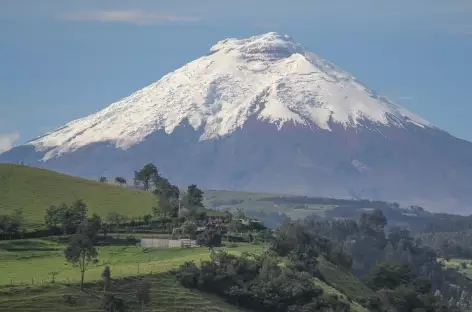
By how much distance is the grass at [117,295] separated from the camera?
82250 mm

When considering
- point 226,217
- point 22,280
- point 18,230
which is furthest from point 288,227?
point 22,280

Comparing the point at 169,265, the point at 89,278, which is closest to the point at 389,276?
the point at 169,265

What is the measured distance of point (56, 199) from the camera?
141375mm

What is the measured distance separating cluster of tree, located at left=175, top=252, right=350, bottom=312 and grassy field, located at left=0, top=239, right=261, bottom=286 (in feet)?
9.44

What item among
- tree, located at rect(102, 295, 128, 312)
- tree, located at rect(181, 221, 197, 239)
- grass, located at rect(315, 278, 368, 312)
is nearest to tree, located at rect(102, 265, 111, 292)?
tree, located at rect(102, 295, 128, 312)

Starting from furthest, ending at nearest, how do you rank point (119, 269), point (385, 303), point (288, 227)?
Result: point (288, 227) → point (385, 303) → point (119, 269)

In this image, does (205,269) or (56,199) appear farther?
(56,199)

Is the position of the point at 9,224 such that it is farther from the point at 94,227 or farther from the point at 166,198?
the point at 166,198

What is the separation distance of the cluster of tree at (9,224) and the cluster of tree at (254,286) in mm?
24328

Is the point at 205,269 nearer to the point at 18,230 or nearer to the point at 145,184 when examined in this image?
the point at 18,230

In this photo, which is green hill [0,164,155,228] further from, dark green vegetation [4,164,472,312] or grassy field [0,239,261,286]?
grassy field [0,239,261,286]

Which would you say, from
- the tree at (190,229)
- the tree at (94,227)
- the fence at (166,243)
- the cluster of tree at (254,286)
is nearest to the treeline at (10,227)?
the tree at (94,227)

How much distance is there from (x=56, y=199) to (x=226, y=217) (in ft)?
73.2

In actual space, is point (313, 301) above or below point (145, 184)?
below
